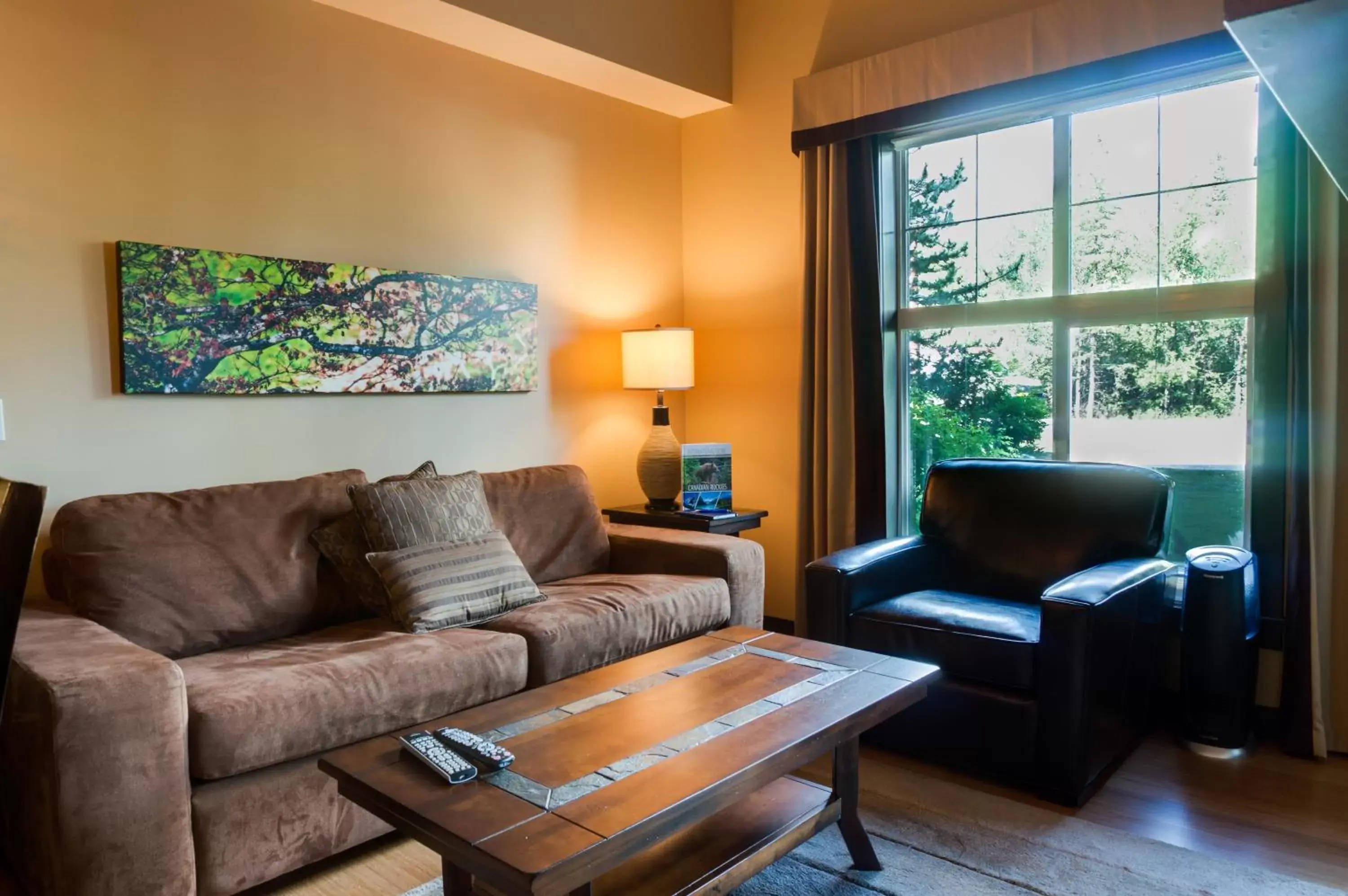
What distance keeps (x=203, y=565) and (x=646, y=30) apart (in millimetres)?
2731

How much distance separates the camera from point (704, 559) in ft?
10.7

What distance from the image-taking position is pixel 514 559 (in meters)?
2.95

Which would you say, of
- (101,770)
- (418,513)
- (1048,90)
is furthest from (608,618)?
(1048,90)

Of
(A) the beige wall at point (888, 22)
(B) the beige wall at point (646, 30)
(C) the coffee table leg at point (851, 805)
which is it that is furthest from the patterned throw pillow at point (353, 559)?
(A) the beige wall at point (888, 22)

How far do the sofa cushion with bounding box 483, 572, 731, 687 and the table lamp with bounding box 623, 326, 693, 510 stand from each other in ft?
2.22

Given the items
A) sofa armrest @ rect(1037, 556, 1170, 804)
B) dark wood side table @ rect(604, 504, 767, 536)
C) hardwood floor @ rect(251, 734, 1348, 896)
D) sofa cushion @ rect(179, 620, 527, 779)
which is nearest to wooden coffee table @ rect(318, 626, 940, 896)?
sofa cushion @ rect(179, 620, 527, 779)

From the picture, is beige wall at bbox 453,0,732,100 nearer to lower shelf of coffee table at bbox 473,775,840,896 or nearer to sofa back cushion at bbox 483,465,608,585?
sofa back cushion at bbox 483,465,608,585

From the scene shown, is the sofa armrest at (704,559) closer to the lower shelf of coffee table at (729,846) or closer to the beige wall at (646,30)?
the lower shelf of coffee table at (729,846)

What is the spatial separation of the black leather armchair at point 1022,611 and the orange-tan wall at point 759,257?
2.87ft

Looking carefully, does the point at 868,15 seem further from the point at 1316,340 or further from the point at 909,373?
the point at 1316,340

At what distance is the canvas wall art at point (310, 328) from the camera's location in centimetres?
271

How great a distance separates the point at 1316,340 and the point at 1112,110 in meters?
1.09

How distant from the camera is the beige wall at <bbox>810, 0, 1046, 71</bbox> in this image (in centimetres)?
343

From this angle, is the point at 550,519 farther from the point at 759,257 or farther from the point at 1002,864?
the point at 1002,864
